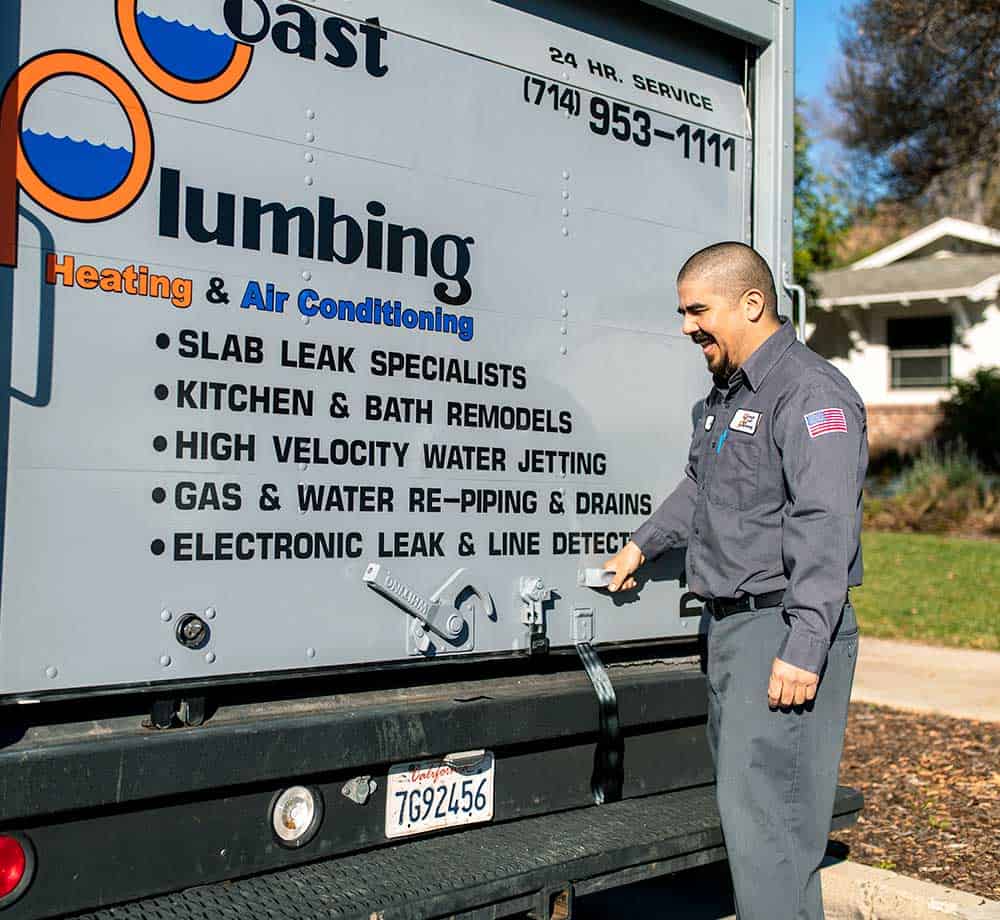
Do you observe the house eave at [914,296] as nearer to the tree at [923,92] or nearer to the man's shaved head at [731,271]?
the tree at [923,92]

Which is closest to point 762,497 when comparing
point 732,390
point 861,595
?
point 732,390

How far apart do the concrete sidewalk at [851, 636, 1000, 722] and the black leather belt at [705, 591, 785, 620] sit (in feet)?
15.0

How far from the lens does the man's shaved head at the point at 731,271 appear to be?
11.7ft

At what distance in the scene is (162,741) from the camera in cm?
289

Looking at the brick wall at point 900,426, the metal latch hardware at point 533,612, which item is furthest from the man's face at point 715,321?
the brick wall at point 900,426

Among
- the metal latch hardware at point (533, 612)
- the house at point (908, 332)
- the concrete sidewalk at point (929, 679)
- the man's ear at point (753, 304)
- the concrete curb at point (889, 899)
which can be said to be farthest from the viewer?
the house at point (908, 332)

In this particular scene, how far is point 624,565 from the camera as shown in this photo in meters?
3.87

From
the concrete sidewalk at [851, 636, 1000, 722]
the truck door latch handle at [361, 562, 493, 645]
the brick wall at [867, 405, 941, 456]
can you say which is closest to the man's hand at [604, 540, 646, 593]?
the truck door latch handle at [361, 562, 493, 645]

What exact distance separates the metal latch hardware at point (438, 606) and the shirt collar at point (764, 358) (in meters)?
0.93

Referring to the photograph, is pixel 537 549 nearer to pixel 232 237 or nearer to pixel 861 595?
pixel 232 237

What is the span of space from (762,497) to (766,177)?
1.46 metres

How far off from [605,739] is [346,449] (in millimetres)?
1194

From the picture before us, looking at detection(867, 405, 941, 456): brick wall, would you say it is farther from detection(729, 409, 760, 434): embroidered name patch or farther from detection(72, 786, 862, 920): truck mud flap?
detection(729, 409, 760, 434): embroidered name patch

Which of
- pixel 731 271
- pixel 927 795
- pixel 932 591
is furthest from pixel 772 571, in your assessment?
pixel 932 591
